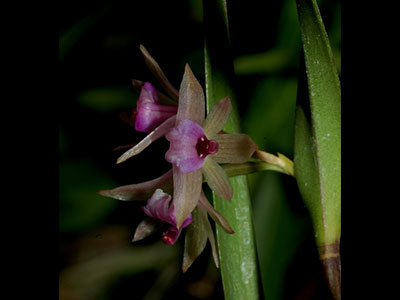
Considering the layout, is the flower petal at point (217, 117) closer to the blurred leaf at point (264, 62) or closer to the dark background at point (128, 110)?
the dark background at point (128, 110)

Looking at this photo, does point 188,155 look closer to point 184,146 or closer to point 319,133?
point 184,146

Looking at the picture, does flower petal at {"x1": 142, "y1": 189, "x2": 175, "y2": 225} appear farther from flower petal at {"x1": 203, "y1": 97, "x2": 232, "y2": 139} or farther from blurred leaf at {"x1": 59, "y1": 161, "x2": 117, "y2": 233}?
blurred leaf at {"x1": 59, "y1": 161, "x2": 117, "y2": 233}

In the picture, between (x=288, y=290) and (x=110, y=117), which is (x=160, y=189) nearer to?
(x=288, y=290)

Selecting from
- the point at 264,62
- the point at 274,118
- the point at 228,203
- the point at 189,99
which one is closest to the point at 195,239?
the point at 228,203

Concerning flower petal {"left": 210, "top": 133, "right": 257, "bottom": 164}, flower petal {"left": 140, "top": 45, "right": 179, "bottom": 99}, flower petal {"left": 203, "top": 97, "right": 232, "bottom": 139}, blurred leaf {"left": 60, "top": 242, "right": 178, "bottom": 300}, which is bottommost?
blurred leaf {"left": 60, "top": 242, "right": 178, "bottom": 300}

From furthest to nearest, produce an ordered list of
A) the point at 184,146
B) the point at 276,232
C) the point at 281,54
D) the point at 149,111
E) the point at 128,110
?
the point at 128,110 < the point at 281,54 < the point at 276,232 < the point at 149,111 < the point at 184,146

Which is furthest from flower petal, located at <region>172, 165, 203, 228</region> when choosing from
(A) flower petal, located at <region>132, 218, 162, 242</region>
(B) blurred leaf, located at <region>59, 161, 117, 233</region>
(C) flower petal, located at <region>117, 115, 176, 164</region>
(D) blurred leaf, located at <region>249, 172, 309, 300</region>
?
(B) blurred leaf, located at <region>59, 161, 117, 233</region>
